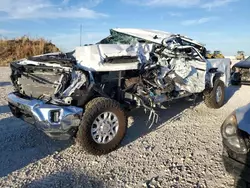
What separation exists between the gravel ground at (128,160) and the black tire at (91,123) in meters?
0.15

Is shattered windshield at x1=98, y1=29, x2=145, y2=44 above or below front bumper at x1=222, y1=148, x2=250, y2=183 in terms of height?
above

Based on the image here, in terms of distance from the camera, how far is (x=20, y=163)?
12.0 feet

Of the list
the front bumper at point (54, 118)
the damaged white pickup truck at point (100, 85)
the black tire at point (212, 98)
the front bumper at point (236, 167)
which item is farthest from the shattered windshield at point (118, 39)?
the front bumper at point (236, 167)

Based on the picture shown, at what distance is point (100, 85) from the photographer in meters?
4.35

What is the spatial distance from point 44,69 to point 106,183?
1.99 metres

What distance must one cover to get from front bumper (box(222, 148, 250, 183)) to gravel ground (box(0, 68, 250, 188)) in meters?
0.76

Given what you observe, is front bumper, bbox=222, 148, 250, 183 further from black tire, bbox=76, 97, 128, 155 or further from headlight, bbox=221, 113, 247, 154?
black tire, bbox=76, 97, 128, 155

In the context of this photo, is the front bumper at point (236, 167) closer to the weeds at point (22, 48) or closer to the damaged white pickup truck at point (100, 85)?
the damaged white pickup truck at point (100, 85)

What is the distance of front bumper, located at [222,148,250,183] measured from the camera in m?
2.34

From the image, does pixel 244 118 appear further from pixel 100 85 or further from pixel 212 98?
pixel 212 98

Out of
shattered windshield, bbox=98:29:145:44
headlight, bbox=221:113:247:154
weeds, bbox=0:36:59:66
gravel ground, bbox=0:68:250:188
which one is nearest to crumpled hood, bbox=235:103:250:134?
headlight, bbox=221:113:247:154

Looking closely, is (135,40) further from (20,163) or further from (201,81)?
(20,163)

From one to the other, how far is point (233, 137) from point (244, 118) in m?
0.22

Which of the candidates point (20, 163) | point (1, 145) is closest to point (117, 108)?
point (20, 163)
